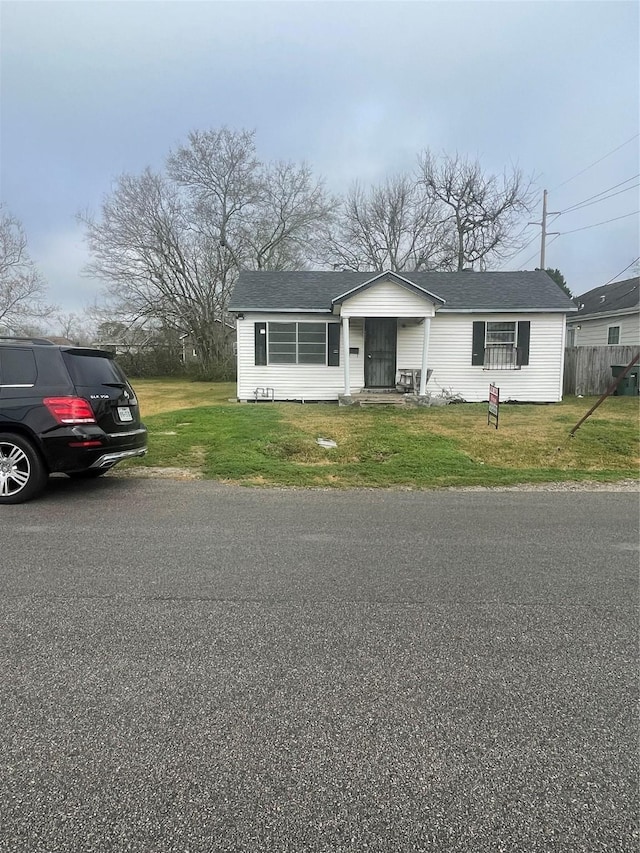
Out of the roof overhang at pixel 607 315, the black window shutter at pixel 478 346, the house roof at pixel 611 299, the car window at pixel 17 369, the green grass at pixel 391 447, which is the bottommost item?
the green grass at pixel 391 447

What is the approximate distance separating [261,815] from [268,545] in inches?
110

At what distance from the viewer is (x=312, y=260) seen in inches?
1353

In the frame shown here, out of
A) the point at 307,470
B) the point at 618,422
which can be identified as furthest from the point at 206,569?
the point at 618,422

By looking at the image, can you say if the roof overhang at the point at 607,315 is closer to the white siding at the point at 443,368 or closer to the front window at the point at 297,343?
the white siding at the point at 443,368

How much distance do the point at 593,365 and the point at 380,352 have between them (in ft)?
26.0

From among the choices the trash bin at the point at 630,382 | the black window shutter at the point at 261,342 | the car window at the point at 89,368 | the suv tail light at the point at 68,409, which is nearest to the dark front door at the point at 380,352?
the black window shutter at the point at 261,342

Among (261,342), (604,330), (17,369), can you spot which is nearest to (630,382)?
(604,330)

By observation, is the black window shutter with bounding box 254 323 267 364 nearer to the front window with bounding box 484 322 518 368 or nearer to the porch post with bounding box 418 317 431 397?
the porch post with bounding box 418 317 431 397

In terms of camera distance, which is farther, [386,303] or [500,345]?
[500,345]

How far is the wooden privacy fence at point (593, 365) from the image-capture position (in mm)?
18391

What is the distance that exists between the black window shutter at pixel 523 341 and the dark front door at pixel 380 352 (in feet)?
12.7

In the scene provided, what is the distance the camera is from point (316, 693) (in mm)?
2445

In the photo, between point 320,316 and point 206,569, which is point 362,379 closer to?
point 320,316

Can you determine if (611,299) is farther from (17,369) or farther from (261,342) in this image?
(17,369)
